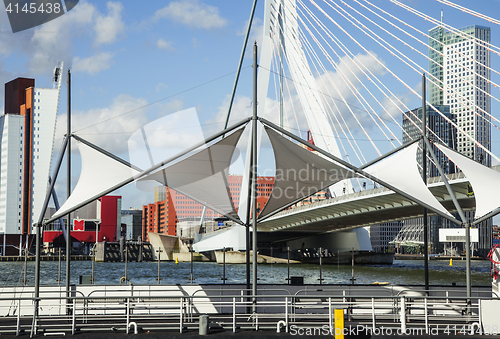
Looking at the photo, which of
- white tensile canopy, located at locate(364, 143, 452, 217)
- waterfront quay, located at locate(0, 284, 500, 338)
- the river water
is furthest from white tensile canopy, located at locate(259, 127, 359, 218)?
the river water

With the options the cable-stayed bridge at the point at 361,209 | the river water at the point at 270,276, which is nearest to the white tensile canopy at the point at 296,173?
the river water at the point at 270,276

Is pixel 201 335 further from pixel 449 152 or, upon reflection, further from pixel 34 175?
pixel 34 175

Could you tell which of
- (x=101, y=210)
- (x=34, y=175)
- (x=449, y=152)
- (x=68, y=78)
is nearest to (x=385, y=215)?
(x=449, y=152)

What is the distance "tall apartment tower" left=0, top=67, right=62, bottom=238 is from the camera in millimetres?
113375

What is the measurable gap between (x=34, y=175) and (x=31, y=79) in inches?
852

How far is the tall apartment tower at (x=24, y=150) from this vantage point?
372 ft

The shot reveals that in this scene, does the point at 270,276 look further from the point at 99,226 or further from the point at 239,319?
Answer: the point at 99,226

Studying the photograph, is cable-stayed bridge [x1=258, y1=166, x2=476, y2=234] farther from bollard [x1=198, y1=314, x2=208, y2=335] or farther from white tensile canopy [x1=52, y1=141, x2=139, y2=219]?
bollard [x1=198, y1=314, x2=208, y2=335]

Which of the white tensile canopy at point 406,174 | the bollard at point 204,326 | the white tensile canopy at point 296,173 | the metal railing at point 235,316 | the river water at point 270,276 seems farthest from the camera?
the river water at point 270,276

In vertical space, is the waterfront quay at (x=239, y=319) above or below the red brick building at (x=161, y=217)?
below

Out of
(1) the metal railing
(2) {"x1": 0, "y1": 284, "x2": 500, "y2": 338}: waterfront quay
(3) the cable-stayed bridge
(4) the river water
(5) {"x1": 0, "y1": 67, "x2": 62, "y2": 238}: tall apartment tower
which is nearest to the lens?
(2) {"x1": 0, "y1": 284, "x2": 500, "y2": 338}: waterfront quay

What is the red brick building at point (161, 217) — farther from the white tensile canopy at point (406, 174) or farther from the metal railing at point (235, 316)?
the white tensile canopy at point (406, 174)

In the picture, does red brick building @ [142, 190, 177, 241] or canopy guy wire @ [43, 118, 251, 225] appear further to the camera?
red brick building @ [142, 190, 177, 241]

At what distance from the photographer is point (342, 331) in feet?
41.2
